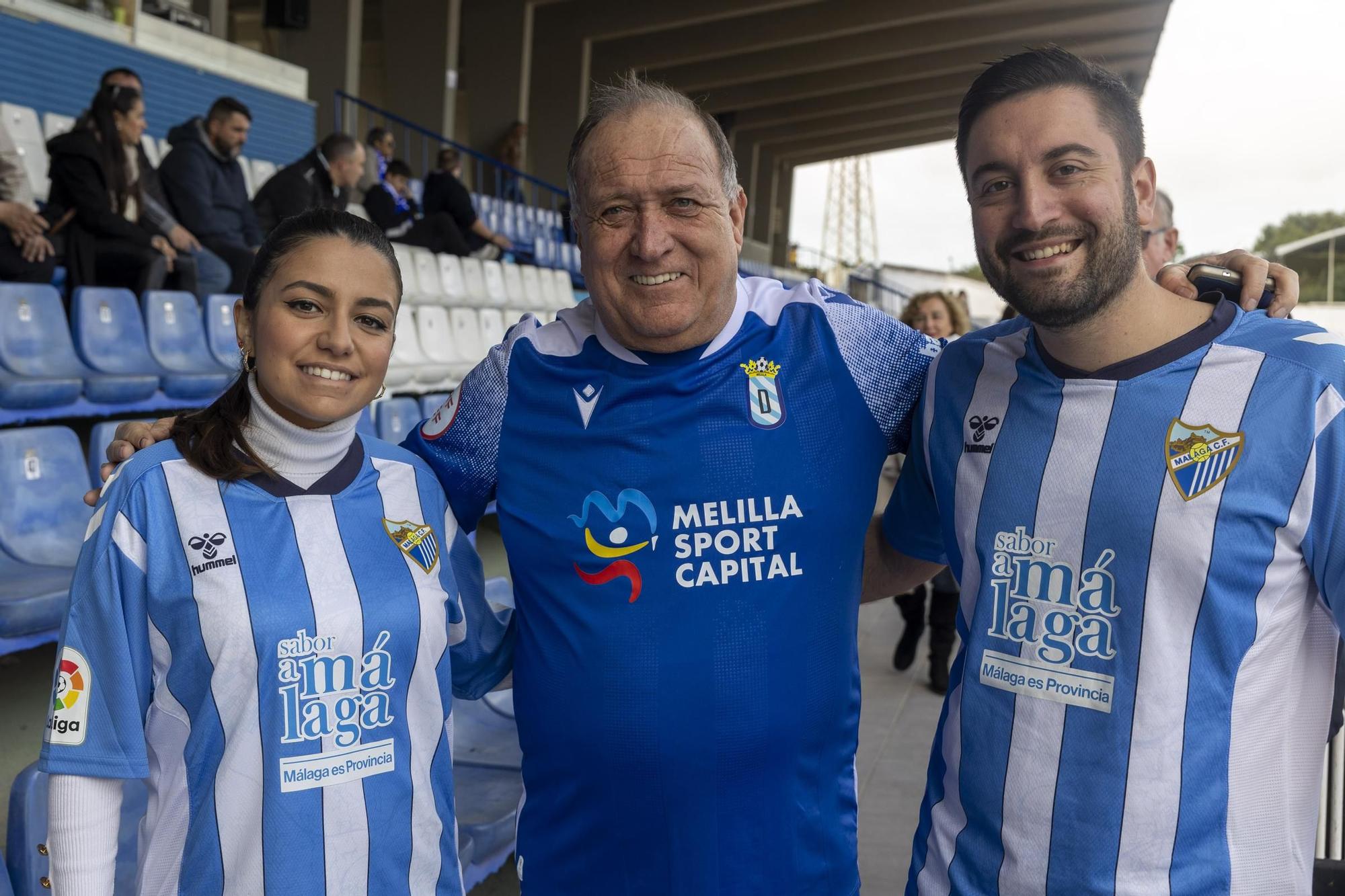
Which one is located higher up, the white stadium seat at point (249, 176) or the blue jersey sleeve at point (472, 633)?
the white stadium seat at point (249, 176)

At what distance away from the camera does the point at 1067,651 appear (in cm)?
137

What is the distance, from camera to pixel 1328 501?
1269mm

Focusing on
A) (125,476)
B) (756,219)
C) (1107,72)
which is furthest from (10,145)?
(756,219)

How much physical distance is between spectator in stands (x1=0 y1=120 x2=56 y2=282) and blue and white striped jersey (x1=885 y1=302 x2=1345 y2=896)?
4348 mm

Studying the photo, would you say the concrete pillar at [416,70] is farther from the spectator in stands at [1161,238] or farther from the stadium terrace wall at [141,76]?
the spectator in stands at [1161,238]

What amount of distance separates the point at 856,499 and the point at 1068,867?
2.06 feet

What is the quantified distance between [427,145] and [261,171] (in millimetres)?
5048

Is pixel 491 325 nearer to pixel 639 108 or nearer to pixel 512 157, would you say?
pixel 639 108

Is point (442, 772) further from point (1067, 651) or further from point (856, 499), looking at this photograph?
point (1067, 651)

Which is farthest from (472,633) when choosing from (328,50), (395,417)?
(328,50)

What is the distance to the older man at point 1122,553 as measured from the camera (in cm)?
131

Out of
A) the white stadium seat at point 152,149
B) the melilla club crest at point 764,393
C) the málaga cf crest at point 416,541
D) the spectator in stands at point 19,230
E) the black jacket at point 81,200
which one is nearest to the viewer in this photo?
the málaga cf crest at point 416,541

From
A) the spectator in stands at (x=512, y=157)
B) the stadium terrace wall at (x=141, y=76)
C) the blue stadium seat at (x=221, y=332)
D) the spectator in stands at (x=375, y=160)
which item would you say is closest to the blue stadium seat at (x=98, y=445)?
the blue stadium seat at (x=221, y=332)

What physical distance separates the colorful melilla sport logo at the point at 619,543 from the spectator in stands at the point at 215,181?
15.8 ft
